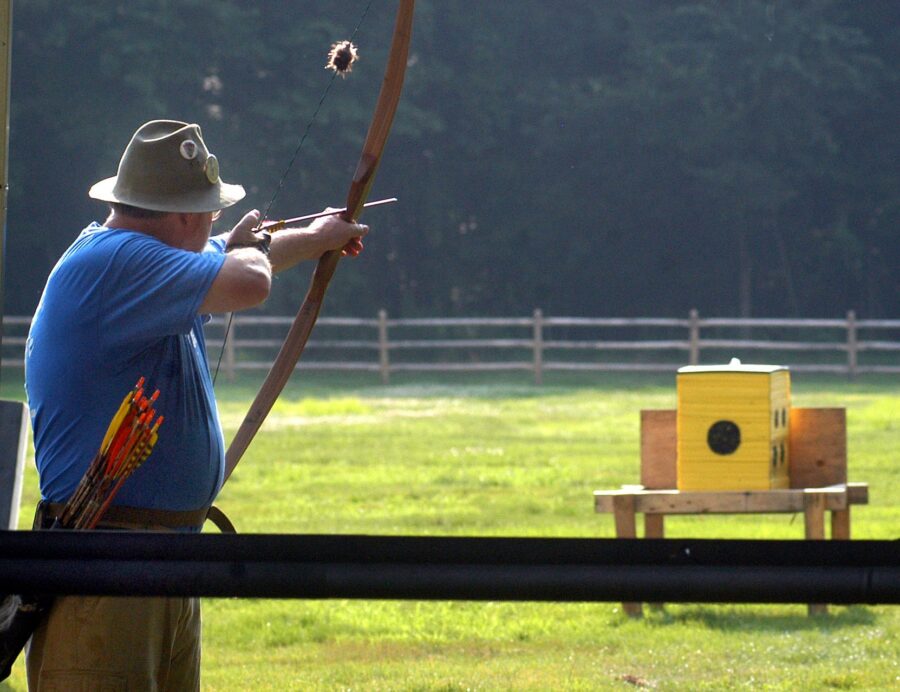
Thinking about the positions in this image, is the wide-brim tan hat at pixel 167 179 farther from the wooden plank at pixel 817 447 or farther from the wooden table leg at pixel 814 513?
the wooden plank at pixel 817 447

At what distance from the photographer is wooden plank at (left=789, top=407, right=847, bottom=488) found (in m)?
6.27

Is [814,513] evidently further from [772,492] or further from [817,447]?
[817,447]

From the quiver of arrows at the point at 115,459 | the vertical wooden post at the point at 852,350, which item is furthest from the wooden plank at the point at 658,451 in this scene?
the vertical wooden post at the point at 852,350

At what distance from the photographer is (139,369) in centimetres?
266

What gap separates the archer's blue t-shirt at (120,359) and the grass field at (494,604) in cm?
227

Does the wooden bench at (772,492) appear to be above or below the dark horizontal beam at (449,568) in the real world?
below

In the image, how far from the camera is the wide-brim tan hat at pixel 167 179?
8.94 feet

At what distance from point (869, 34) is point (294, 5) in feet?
39.4

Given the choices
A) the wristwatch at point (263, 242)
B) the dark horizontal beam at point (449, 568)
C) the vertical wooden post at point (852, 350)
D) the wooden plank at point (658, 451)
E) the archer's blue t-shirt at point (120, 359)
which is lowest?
the vertical wooden post at point (852, 350)

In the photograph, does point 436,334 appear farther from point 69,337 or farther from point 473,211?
point 69,337

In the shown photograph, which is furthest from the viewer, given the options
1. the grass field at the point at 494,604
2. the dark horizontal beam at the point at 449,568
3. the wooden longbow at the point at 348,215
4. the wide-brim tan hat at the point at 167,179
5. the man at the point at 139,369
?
the grass field at the point at 494,604

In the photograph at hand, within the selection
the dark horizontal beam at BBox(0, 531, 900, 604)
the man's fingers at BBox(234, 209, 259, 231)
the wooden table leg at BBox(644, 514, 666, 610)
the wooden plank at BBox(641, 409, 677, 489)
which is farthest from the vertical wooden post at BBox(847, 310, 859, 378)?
the dark horizontal beam at BBox(0, 531, 900, 604)

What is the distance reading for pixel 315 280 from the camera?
133 inches

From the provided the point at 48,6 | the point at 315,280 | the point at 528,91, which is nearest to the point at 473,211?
the point at 528,91
